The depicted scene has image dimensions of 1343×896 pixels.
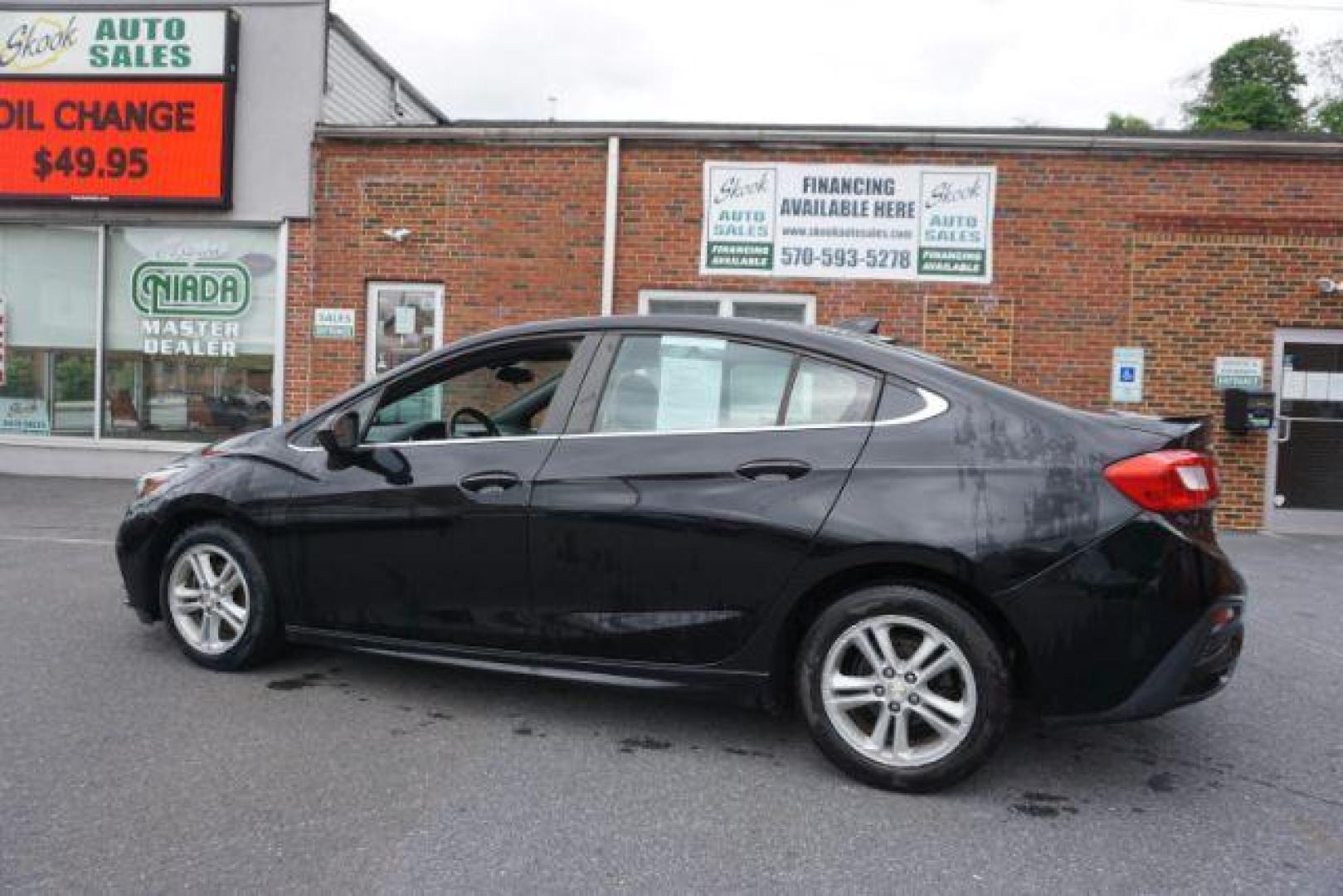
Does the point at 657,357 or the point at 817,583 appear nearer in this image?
the point at 817,583

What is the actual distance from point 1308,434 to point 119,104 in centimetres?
1241

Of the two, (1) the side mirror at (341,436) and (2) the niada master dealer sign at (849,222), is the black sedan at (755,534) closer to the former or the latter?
(1) the side mirror at (341,436)

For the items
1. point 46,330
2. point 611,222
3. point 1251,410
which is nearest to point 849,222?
point 611,222

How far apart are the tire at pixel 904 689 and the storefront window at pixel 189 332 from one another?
29.7 feet

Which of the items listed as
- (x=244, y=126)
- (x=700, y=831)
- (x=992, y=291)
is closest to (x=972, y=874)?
(x=700, y=831)

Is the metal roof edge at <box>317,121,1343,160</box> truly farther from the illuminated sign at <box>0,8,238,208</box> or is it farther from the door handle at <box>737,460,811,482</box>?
the door handle at <box>737,460,811,482</box>

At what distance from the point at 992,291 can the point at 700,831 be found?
7807 millimetres

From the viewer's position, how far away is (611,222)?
10.1m

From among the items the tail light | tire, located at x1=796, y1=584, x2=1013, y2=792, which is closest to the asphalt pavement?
tire, located at x1=796, y1=584, x2=1013, y2=792

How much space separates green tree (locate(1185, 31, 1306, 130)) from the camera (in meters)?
42.4

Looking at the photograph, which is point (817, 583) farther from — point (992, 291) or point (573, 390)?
point (992, 291)

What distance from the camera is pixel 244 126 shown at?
1072 centimetres

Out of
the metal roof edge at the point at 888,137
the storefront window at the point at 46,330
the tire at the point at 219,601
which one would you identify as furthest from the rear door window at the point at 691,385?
the storefront window at the point at 46,330

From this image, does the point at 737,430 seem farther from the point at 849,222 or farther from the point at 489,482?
the point at 849,222
